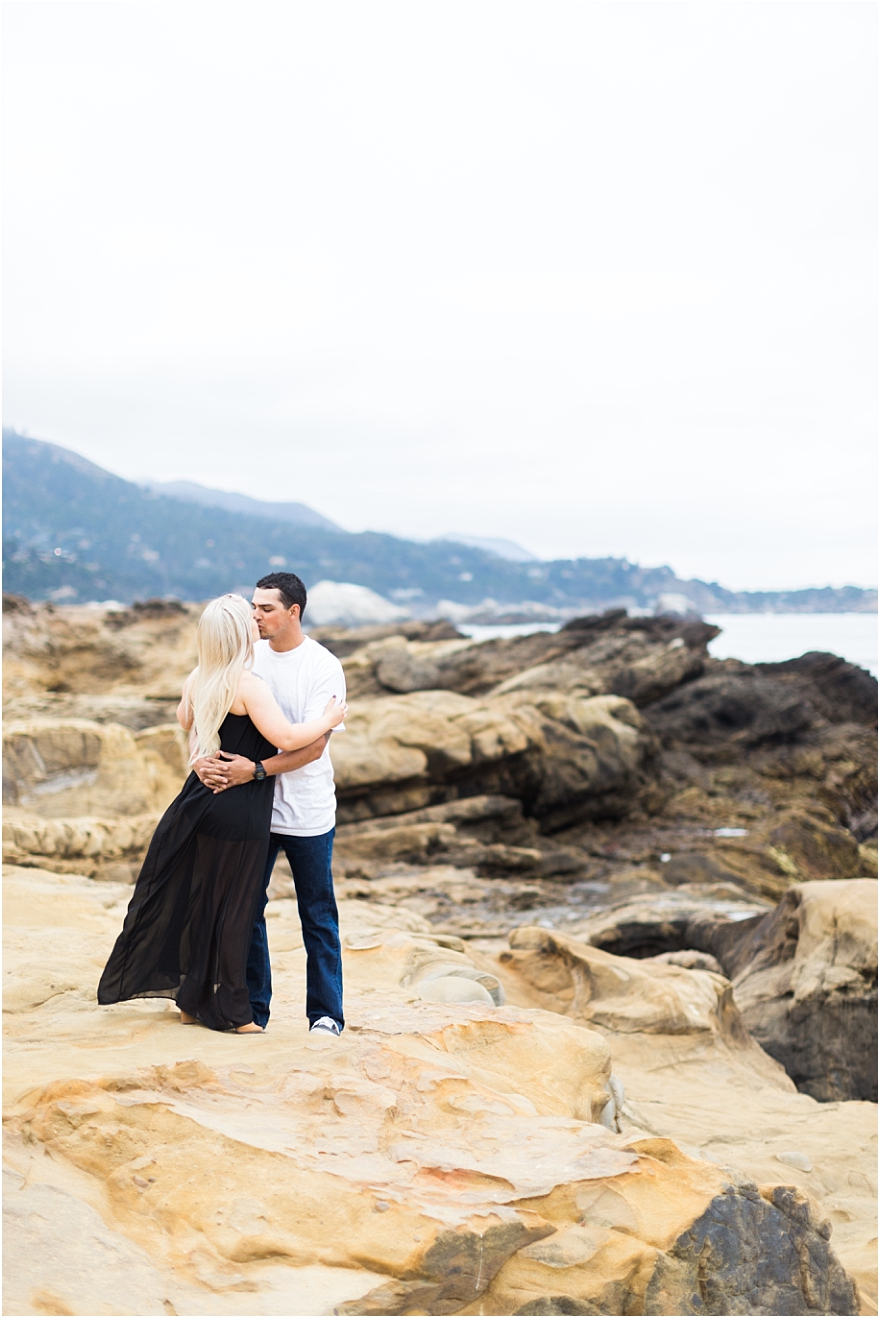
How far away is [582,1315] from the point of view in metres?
2.50

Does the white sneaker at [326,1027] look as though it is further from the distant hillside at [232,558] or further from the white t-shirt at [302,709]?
the distant hillside at [232,558]

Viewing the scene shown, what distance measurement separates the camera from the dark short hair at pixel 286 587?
3.59 meters

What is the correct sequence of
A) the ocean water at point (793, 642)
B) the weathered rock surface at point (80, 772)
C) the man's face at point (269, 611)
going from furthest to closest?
the ocean water at point (793, 642) → the weathered rock surface at point (80, 772) → the man's face at point (269, 611)

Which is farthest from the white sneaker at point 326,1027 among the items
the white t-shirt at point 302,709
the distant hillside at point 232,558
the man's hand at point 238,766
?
the distant hillside at point 232,558

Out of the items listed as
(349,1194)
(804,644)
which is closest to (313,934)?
(349,1194)

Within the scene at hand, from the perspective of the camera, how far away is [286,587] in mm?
3613

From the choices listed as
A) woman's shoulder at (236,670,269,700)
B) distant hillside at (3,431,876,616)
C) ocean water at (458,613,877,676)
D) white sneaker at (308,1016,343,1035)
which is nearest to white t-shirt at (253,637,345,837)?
woman's shoulder at (236,670,269,700)

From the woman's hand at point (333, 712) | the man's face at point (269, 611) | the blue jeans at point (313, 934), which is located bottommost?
the blue jeans at point (313, 934)

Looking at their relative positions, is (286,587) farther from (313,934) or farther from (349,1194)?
(349,1194)

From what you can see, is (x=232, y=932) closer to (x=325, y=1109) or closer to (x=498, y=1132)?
(x=325, y=1109)

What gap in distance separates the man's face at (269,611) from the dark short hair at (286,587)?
19 mm

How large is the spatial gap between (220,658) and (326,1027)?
1.50 m

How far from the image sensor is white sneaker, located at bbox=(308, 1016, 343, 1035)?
11.9 ft

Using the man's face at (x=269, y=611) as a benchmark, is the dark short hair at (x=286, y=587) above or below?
above
